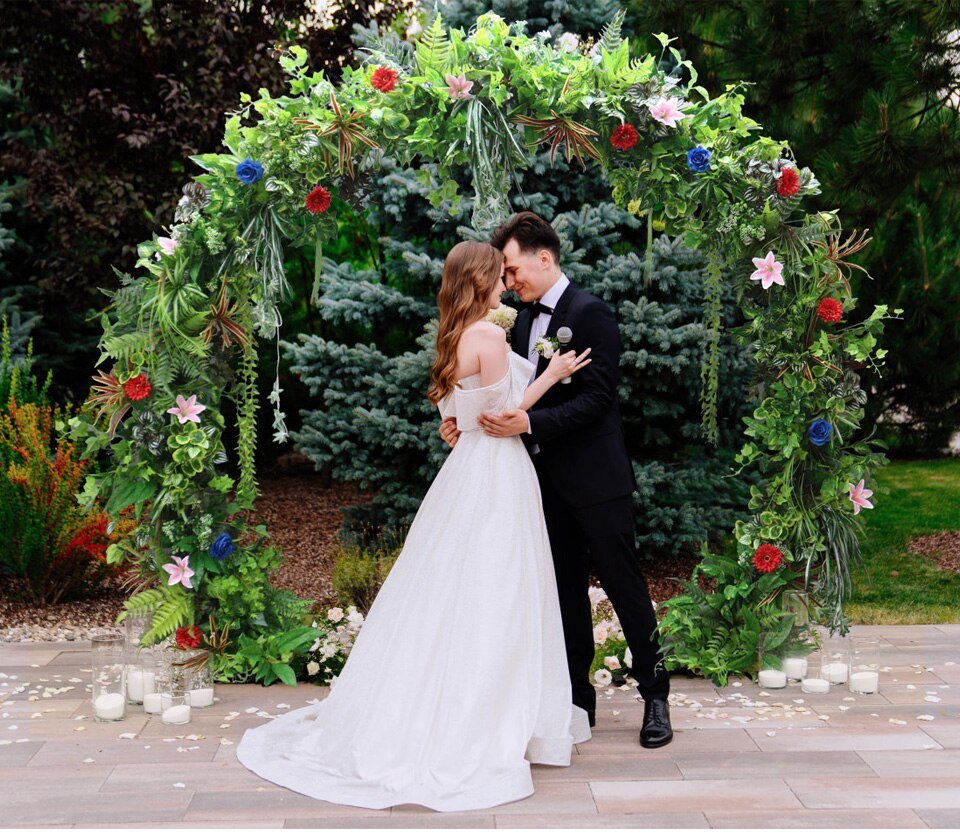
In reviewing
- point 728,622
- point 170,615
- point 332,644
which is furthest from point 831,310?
point 170,615

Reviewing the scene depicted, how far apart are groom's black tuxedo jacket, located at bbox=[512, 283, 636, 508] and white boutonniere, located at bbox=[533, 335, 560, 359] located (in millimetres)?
50

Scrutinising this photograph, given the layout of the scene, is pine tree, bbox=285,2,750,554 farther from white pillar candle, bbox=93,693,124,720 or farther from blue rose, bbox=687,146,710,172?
white pillar candle, bbox=93,693,124,720

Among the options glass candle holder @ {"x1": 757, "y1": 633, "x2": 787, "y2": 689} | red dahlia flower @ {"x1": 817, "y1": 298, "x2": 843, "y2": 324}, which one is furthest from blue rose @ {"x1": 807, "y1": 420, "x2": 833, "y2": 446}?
glass candle holder @ {"x1": 757, "y1": 633, "x2": 787, "y2": 689}

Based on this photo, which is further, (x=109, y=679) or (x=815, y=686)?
(x=815, y=686)

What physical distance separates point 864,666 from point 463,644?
2027 millimetres

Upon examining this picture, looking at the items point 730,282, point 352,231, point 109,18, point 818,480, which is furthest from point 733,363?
point 109,18

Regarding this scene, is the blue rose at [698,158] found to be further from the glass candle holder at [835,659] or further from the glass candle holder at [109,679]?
the glass candle holder at [109,679]

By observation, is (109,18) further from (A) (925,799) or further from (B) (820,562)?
(A) (925,799)

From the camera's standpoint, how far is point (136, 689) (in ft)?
14.6

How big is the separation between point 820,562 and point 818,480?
364mm

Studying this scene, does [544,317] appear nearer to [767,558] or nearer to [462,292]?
[462,292]

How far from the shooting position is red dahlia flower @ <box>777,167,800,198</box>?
14.1 feet

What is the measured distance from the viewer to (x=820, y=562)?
473 centimetres

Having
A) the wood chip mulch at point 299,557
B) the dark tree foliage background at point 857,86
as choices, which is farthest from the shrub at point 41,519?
the dark tree foliage background at point 857,86
